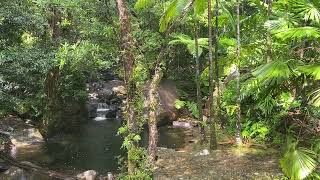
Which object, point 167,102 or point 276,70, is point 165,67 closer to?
point 167,102

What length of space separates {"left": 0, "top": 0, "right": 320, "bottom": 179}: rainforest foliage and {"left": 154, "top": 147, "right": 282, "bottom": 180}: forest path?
59 centimetres

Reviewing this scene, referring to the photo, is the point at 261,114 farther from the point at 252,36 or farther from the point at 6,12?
the point at 6,12

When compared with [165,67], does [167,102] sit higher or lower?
lower

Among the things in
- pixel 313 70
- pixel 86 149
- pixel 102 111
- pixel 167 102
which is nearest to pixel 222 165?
pixel 313 70

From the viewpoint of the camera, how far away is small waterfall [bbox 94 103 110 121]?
832 inches

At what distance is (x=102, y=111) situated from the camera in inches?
853

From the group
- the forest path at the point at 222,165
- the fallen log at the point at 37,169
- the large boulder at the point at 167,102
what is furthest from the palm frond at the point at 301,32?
the large boulder at the point at 167,102

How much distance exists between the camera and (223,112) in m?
13.5

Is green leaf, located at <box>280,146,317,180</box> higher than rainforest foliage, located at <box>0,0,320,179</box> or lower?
lower

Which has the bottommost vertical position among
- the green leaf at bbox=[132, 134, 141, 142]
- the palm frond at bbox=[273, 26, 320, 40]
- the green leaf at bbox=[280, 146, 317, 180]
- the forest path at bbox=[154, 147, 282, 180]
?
the forest path at bbox=[154, 147, 282, 180]

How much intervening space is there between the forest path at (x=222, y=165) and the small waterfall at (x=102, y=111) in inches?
406

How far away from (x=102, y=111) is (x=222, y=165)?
12847 mm

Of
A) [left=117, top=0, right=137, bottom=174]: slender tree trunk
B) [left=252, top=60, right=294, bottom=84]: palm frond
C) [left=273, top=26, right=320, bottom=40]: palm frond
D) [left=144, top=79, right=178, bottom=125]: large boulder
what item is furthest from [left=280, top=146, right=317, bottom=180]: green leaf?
[left=144, top=79, right=178, bottom=125]: large boulder

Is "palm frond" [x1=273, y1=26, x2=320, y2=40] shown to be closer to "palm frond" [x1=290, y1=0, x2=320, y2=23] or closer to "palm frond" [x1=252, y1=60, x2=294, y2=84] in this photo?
"palm frond" [x1=290, y1=0, x2=320, y2=23]
